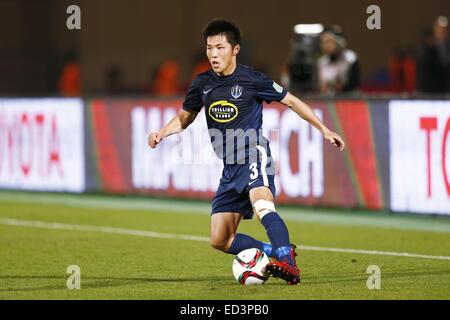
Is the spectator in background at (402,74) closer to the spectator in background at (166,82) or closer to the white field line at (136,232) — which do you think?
the spectator in background at (166,82)

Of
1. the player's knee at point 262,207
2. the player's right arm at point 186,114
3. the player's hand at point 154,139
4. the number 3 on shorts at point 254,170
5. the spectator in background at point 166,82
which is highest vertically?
the spectator in background at point 166,82

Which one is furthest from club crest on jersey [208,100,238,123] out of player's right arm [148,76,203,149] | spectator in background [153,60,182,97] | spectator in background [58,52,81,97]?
spectator in background [58,52,81,97]

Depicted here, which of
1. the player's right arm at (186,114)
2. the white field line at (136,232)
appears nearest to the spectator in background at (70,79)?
the white field line at (136,232)

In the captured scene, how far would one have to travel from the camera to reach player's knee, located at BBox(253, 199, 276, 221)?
A: 9062mm

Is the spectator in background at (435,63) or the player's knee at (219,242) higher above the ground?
the spectator in background at (435,63)

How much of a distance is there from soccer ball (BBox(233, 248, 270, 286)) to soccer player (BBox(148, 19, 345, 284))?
0.85 ft

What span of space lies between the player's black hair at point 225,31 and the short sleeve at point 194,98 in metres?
0.40

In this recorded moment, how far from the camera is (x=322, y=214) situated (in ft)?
48.6

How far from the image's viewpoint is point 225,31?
30.2 ft

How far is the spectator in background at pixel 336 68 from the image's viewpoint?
16.3 m

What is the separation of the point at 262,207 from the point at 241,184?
30 cm

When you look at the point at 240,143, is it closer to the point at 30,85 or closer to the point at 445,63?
the point at 445,63

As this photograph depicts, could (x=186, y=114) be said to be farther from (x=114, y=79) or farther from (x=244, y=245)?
(x=114, y=79)

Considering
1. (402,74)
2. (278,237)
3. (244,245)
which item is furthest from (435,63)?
(278,237)
